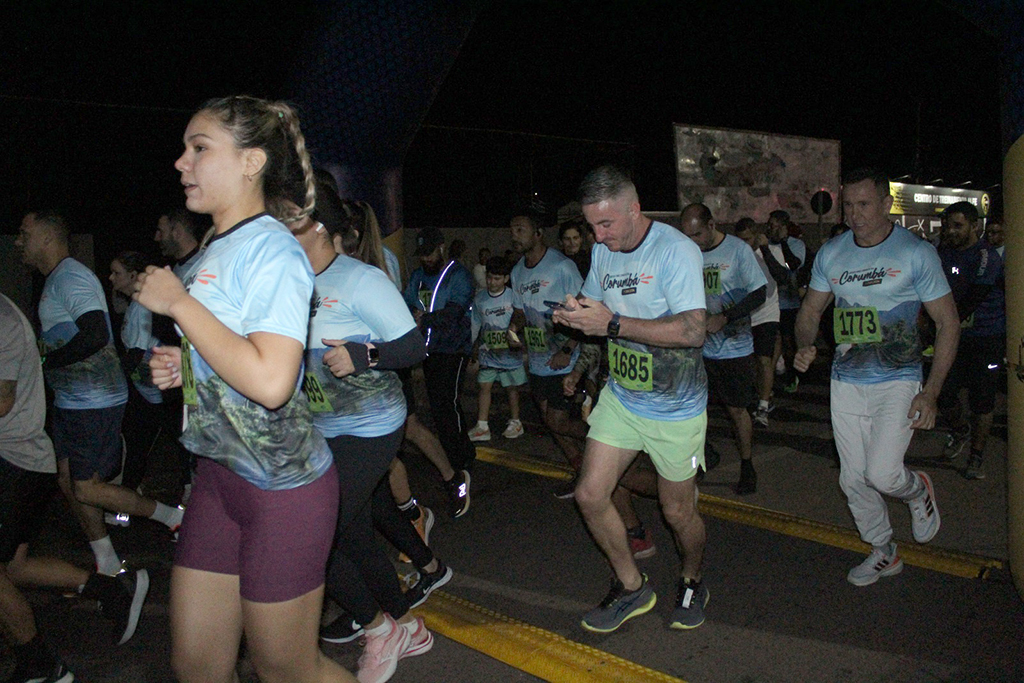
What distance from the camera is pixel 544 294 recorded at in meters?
6.26

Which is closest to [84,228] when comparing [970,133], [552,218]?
[552,218]

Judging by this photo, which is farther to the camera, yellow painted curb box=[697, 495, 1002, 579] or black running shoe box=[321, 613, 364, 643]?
yellow painted curb box=[697, 495, 1002, 579]

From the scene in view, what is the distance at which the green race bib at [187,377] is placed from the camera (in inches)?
84.3

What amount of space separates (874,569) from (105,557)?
408 centimetres

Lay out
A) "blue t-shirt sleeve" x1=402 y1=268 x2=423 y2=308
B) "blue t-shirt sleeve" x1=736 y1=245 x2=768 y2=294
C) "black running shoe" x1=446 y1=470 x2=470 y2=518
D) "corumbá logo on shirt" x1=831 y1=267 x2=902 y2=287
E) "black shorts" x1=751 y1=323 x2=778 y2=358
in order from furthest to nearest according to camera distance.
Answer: "black shorts" x1=751 y1=323 x2=778 y2=358
"blue t-shirt sleeve" x1=402 y1=268 x2=423 y2=308
"blue t-shirt sleeve" x1=736 y1=245 x2=768 y2=294
"black running shoe" x1=446 y1=470 x2=470 y2=518
"corumbá logo on shirt" x1=831 y1=267 x2=902 y2=287

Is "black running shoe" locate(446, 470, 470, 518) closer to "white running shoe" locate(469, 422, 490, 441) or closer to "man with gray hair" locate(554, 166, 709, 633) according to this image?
"man with gray hair" locate(554, 166, 709, 633)

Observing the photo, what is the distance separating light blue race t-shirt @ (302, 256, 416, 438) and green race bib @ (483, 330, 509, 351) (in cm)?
429

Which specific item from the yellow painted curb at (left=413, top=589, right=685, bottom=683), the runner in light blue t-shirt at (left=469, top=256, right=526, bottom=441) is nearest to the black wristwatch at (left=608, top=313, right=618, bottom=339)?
the yellow painted curb at (left=413, top=589, right=685, bottom=683)

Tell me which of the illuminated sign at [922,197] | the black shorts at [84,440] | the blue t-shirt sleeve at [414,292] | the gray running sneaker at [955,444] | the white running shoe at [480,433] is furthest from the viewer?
the illuminated sign at [922,197]

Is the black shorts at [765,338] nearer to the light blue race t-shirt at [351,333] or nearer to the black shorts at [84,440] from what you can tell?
the light blue race t-shirt at [351,333]

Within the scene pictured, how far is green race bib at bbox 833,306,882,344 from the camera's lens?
405 centimetres

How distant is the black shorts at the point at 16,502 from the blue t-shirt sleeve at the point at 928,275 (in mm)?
4182

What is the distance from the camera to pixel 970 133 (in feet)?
94.8

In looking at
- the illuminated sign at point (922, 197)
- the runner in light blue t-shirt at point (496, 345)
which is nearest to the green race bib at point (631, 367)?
the runner in light blue t-shirt at point (496, 345)
